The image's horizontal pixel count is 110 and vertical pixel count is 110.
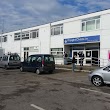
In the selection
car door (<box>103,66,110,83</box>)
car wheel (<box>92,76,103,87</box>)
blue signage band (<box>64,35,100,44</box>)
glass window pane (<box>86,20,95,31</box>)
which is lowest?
car wheel (<box>92,76,103,87</box>)

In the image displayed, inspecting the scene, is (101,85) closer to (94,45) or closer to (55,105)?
(55,105)

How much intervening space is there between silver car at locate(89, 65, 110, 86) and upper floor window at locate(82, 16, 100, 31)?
13.7 m

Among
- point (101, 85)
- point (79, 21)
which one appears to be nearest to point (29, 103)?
point (101, 85)

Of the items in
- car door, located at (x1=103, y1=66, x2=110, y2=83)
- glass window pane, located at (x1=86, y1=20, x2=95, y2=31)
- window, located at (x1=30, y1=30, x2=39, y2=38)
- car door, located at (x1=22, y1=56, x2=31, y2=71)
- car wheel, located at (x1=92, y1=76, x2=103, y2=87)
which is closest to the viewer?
car door, located at (x1=103, y1=66, x2=110, y2=83)

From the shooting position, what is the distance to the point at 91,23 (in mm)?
27125

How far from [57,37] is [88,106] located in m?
24.7

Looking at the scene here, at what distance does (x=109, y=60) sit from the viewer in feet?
78.1

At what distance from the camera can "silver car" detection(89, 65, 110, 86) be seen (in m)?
12.9

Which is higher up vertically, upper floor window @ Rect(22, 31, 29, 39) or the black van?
upper floor window @ Rect(22, 31, 29, 39)

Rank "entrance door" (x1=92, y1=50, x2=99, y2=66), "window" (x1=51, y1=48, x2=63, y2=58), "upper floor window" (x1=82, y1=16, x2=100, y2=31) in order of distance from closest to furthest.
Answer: "upper floor window" (x1=82, y1=16, x2=100, y2=31), "entrance door" (x1=92, y1=50, x2=99, y2=66), "window" (x1=51, y1=48, x2=63, y2=58)

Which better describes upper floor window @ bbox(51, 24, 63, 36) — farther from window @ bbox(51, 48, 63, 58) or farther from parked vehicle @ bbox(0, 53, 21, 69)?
parked vehicle @ bbox(0, 53, 21, 69)

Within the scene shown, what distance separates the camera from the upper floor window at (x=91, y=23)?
1035 inches

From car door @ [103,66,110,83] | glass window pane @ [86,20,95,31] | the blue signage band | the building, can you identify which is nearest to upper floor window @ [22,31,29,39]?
the building

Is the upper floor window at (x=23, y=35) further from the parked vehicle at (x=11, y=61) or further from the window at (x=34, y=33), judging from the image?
the parked vehicle at (x=11, y=61)
